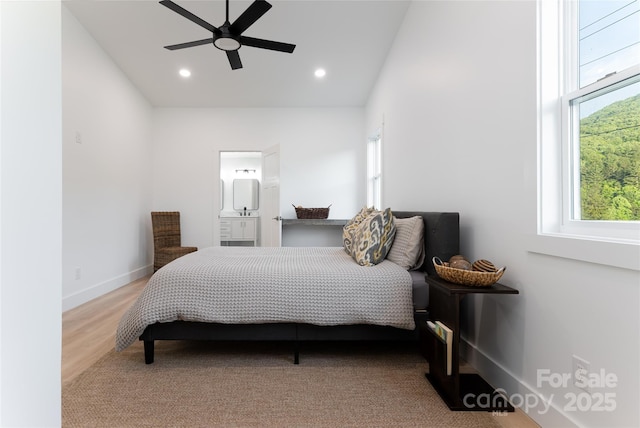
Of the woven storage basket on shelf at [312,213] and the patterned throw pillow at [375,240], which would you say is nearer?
the patterned throw pillow at [375,240]

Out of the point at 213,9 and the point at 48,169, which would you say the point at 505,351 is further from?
the point at 213,9

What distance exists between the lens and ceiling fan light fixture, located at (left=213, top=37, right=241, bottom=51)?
2.56m

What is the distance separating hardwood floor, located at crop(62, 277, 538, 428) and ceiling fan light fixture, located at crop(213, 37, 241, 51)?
243cm

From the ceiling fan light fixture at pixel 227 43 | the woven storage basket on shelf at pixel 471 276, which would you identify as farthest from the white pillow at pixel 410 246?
the ceiling fan light fixture at pixel 227 43

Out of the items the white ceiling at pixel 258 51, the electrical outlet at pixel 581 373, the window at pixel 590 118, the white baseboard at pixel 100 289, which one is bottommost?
the white baseboard at pixel 100 289

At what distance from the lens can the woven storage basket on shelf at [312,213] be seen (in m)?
5.14

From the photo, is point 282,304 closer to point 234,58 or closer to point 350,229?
point 350,229

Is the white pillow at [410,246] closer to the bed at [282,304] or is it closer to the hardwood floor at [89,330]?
the bed at [282,304]

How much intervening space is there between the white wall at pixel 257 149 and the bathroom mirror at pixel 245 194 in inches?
85.7

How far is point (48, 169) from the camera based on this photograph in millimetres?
842

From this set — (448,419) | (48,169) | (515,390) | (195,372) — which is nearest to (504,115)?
(515,390)

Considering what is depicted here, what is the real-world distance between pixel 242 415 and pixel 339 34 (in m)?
3.59

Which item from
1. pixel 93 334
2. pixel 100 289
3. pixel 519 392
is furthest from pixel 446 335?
pixel 100 289

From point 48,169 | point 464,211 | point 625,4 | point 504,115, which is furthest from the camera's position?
point 464,211
